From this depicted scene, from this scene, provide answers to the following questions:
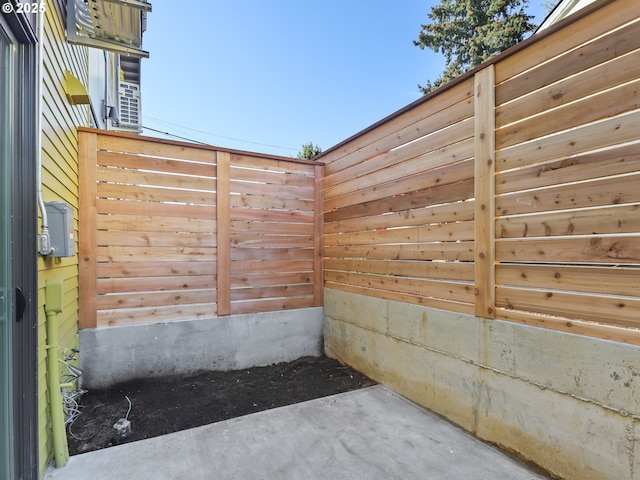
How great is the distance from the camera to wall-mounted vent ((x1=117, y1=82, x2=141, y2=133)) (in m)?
5.56

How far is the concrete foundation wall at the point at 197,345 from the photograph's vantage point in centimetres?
274

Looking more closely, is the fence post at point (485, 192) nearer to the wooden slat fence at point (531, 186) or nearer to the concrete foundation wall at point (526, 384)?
the wooden slat fence at point (531, 186)

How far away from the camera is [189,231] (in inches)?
122

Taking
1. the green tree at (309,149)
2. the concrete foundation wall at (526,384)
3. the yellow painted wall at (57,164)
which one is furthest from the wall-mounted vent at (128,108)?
the green tree at (309,149)

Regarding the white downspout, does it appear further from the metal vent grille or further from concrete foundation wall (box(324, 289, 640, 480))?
the metal vent grille

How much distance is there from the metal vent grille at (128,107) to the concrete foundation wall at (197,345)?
4226 mm

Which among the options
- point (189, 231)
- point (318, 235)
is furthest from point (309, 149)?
point (189, 231)

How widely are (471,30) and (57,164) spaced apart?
12.7m

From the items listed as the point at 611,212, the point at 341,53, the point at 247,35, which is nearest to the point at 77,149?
the point at 611,212

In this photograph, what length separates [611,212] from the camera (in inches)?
58.1

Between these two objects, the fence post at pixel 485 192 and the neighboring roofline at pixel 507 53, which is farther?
the fence post at pixel 485 192

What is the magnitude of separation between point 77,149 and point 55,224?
1276 millimetres

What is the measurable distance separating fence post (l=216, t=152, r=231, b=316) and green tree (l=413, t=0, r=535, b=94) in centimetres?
984

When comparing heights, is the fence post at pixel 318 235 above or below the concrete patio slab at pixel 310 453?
above
